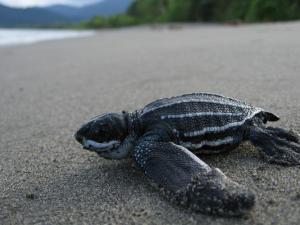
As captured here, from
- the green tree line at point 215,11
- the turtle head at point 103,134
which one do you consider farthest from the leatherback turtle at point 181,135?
the green tree line at point 215,11

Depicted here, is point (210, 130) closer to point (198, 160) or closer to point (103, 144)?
point (198, 160)

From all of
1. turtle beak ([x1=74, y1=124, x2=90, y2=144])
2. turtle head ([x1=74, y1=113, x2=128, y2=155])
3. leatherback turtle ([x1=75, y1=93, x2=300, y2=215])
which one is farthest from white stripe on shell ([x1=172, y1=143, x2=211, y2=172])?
turtle beak ([x1=74, y1=124, x2=90, y2=144])

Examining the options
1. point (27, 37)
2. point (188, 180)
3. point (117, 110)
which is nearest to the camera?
point (188, 180)

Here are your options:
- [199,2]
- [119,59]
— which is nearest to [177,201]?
[119,59]

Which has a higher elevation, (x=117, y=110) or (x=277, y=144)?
(x=277, y=144)

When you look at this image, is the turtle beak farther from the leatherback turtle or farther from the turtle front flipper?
the turtle front flipper

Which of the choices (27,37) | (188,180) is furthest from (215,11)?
(188,180)

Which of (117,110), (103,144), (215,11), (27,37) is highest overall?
(103,144)
